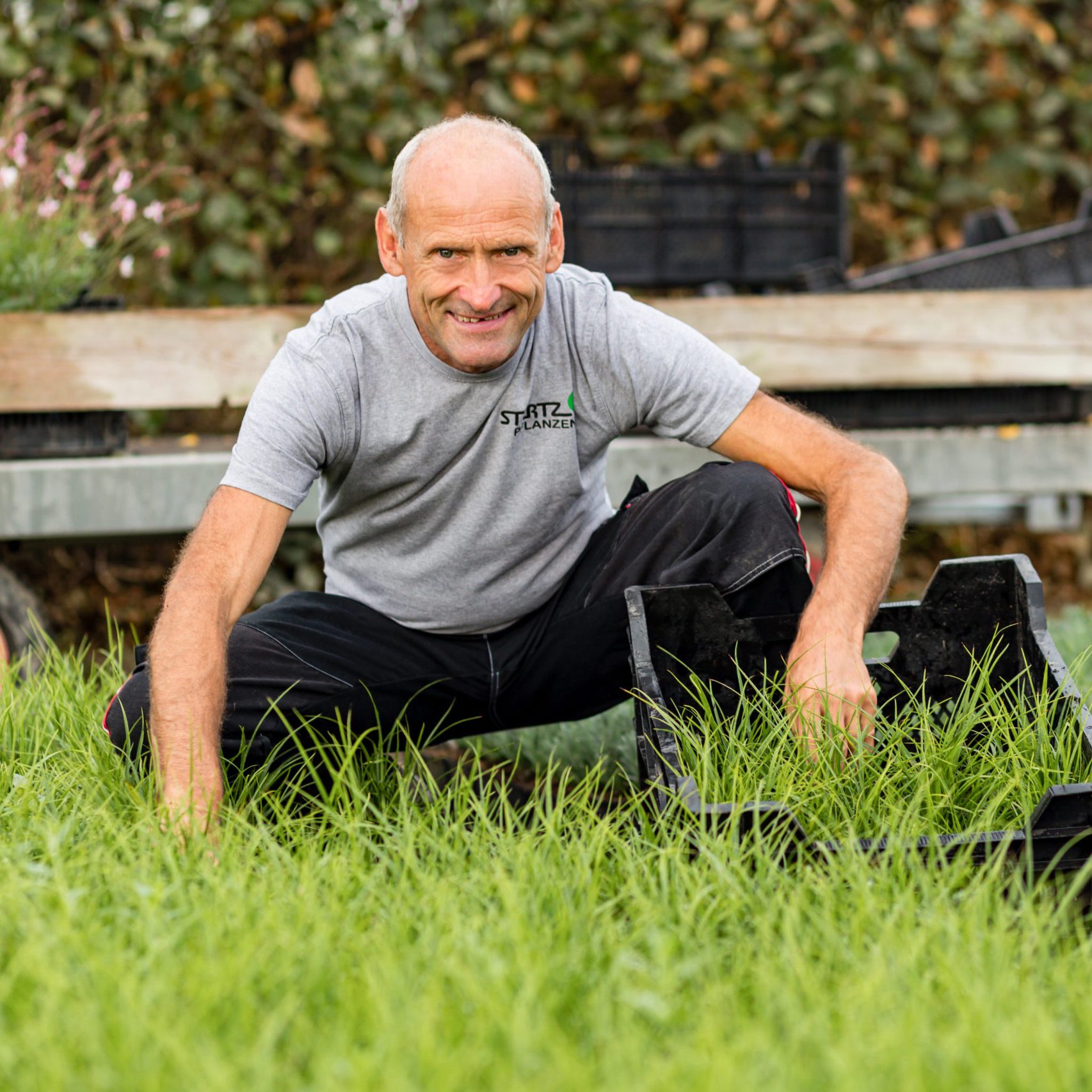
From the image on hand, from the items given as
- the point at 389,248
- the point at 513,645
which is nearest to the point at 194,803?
the point at 513,645

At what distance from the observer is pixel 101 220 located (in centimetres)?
462

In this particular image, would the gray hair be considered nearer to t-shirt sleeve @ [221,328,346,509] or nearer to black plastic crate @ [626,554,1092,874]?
t-shirt sleeve @ [221,328,346,509]

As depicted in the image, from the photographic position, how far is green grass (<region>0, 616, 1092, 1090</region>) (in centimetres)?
127

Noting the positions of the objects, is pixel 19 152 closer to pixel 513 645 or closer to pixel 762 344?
pixel 762 344

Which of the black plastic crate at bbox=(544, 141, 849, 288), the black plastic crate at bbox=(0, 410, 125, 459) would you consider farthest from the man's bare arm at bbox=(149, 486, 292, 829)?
the black plastic crate at bbox=(544, 141, 849, 288)

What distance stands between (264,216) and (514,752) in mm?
2868

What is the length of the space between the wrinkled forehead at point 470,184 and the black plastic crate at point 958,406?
69.4 inches

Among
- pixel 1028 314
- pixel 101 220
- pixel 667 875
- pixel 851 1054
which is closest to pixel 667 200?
pixel 1028 314

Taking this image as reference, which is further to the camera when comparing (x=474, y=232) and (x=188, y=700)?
(x=474, y=232)

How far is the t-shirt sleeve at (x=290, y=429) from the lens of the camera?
2.20 metres

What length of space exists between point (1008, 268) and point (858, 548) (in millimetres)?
2353

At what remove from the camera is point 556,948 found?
156 cm

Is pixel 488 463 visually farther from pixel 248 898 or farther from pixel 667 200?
pixel 667 200

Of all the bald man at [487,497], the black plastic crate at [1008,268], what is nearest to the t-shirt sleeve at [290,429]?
the bald man at [487,497]
